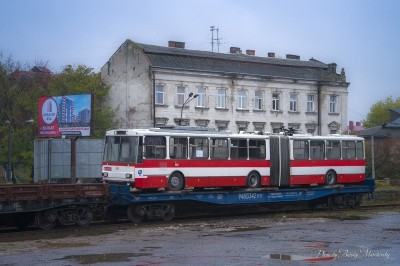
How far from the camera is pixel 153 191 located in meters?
25.8

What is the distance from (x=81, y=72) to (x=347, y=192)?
30469 millimetres

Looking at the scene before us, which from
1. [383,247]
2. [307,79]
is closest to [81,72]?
[307,79]

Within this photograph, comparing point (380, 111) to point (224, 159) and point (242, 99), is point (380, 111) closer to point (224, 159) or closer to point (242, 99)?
point (242, 99)

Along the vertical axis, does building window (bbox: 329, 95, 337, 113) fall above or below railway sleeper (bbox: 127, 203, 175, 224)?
above

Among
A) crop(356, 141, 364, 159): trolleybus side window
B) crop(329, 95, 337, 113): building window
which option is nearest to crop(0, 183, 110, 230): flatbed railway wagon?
crop(356, 141, 364, 159): trolleybus side window

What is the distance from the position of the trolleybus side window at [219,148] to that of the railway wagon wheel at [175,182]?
72.9 inches

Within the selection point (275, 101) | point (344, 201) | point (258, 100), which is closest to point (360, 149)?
point (344, 201)

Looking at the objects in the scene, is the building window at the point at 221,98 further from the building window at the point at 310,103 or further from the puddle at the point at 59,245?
the puddle at the point at 59,245

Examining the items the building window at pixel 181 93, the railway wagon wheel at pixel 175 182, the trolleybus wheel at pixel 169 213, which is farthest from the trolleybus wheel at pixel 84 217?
the building window at pixel 181 93

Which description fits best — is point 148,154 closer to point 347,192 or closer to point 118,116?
point 347,192

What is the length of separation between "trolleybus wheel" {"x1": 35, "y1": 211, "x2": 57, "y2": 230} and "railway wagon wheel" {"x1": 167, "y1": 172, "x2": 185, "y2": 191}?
4.81 metres

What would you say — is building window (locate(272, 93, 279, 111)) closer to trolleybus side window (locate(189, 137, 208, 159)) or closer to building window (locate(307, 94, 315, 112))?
building window (locate(307, 94, 315, 112))

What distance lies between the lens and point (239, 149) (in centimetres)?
2858

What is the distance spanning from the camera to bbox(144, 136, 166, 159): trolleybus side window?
25.3 metres
